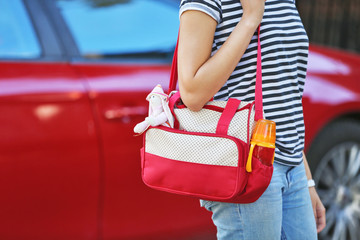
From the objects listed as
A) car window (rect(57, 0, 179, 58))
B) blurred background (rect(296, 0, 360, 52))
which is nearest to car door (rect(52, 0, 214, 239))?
car window (rect(57, 0, 179, 58))

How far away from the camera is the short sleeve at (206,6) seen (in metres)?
1.37

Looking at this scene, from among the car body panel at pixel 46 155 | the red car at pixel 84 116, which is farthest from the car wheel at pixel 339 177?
the car body panel at pixel 46 155

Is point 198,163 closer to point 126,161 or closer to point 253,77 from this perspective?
point 253,77

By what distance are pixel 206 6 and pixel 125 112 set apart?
1.22 meters

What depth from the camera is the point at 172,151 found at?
1438mm

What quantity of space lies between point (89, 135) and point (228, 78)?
110cm

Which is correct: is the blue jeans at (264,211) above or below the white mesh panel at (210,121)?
below

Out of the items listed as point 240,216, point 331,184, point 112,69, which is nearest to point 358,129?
point 331,184

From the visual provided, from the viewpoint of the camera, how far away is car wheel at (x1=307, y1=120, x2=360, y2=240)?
3.16 meters

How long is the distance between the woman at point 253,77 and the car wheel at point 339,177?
1584 mm

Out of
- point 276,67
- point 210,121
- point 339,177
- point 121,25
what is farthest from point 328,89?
point 210,121

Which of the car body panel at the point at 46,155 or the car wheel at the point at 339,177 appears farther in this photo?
the car wheel at the point at 339,177

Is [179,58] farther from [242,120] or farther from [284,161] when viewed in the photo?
[284,161]

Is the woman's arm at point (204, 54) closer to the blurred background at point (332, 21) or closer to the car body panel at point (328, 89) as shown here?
the car body panel at point (328, 89)
